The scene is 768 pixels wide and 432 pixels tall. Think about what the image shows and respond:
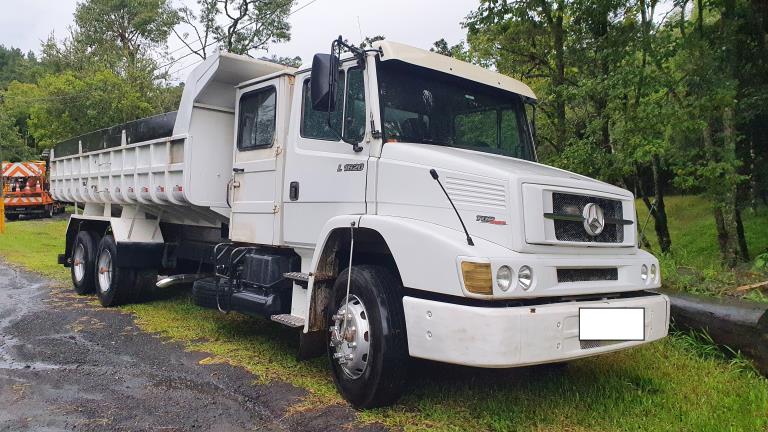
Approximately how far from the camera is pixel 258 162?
224 inches

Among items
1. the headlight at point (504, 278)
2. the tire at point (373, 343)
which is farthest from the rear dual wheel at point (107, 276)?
the headlight at point (504, 278)

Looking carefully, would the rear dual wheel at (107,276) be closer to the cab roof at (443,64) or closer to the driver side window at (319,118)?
the driver side window at (319,118)

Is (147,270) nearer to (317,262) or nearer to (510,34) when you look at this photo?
(317,262)

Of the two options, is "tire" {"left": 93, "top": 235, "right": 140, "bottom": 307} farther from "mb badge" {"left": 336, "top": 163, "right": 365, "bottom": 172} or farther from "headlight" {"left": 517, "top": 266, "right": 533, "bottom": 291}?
"headlight" {"left": 517, "top": 266, "right": 533, "bottom": 291}

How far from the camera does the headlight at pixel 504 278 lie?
3480 millimetres

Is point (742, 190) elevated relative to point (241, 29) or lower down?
lower down

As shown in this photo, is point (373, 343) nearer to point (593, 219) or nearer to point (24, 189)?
point (593, 219)

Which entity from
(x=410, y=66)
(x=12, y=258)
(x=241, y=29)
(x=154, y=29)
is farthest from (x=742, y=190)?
(x=154, y=29)

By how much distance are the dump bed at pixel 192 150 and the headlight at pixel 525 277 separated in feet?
10.2

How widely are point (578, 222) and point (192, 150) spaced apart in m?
4.13

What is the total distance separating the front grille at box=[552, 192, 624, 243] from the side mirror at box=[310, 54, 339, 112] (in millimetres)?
1733

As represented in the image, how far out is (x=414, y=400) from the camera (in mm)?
4348

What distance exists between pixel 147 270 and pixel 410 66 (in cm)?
529

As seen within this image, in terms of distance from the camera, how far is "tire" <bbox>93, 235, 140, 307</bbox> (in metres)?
7.93
